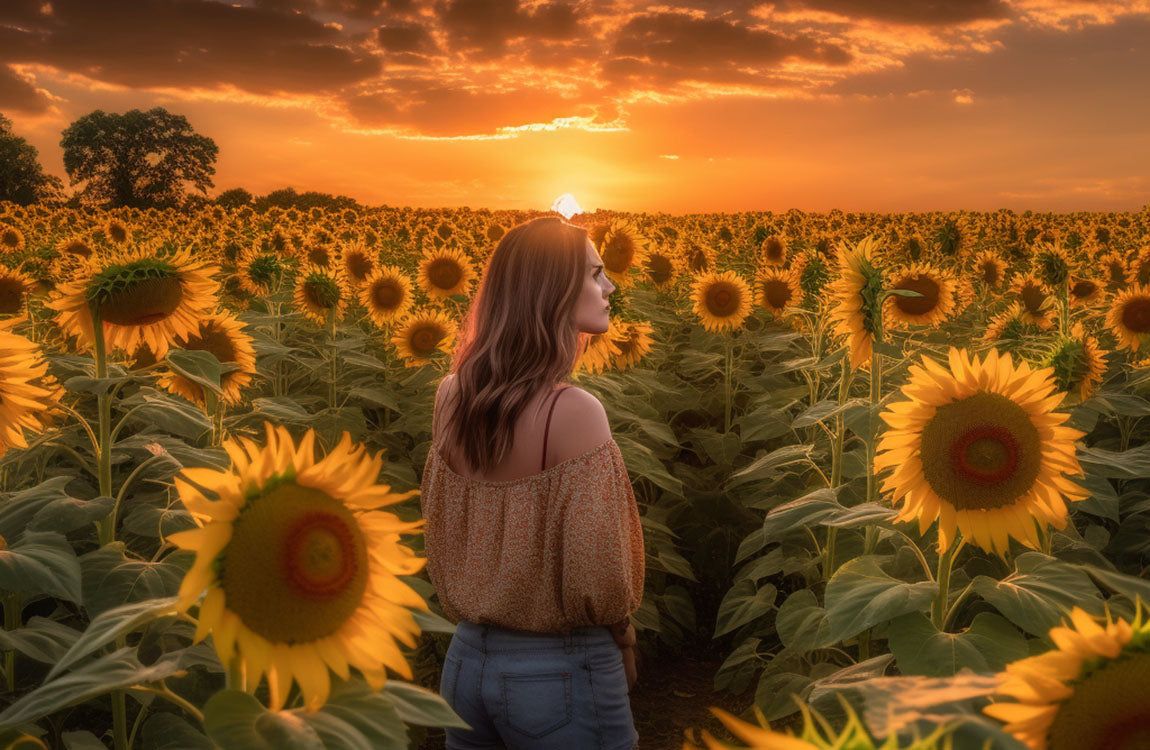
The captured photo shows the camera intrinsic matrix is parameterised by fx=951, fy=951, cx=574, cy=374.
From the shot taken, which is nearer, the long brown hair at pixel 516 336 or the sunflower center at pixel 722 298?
the long brown hair at pixel 516 336

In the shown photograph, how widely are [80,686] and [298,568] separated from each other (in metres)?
0.28

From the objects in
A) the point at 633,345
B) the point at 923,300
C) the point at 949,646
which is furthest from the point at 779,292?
the point at 949,646

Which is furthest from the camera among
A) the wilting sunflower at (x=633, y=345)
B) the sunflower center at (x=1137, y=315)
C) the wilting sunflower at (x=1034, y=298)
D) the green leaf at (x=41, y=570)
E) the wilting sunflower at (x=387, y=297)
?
the wilting sunflower at (x=387, y=297)

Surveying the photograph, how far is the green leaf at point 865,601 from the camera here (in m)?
2.19

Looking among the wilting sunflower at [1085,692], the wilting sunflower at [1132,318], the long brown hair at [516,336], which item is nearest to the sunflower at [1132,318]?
the wilting sunflower at [1132,318]

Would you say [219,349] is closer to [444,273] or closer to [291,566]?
[291,566]

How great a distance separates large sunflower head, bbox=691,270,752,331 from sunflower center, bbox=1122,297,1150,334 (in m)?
2.65

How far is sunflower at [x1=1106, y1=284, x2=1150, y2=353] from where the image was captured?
5934 mm

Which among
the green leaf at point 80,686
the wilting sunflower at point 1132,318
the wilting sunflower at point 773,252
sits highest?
the wilting sunflower at point 773,252

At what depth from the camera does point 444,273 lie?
8102 mm

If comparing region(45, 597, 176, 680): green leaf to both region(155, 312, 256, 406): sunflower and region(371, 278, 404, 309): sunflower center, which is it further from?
region(371, 278, 404, 309): sunflower center

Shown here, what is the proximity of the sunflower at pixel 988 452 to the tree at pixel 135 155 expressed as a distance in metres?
54.2

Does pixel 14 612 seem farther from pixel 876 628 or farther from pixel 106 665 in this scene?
pixel 876 628

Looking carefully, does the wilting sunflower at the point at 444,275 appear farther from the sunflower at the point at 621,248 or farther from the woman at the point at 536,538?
the woman at the point at 536,538
